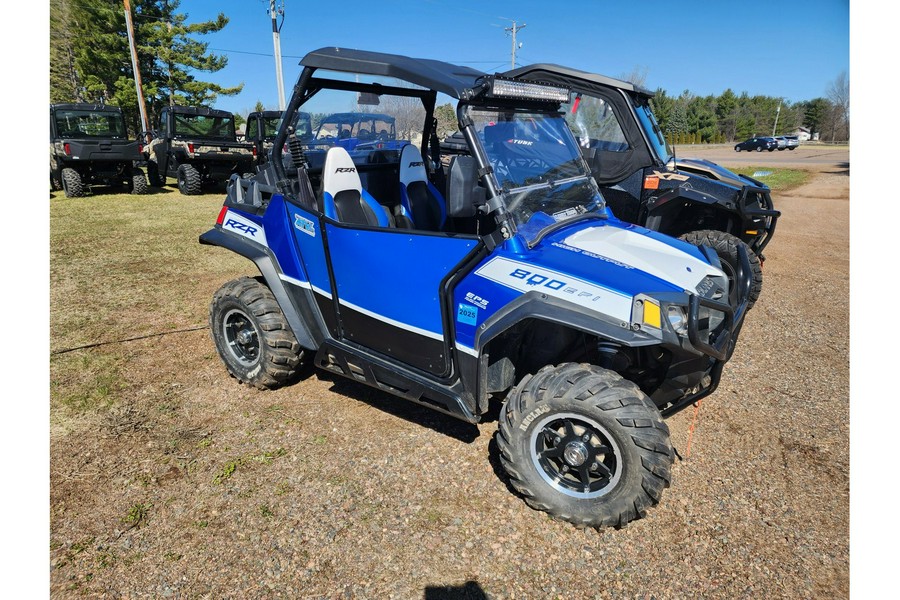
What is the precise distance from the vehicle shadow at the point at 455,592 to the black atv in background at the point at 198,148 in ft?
44.9

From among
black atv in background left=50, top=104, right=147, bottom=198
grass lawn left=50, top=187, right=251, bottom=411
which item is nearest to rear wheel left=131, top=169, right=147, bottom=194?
black atv in background left=50, top=104, right=147, bottom=198

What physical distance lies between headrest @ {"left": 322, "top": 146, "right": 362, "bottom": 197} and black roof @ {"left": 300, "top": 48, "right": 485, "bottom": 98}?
56 centimetres

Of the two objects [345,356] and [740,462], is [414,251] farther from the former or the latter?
[740,462]

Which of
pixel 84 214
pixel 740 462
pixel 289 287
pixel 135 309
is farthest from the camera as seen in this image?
pixel 84 214

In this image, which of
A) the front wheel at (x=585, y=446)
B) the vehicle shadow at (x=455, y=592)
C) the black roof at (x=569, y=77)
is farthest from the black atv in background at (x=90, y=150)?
the vehicle shadow at (x=455, y=592)

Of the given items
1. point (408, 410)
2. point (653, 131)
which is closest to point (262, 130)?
point (653, 131)

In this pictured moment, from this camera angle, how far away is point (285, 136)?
11.5ft

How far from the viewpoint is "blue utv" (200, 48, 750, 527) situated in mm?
2564

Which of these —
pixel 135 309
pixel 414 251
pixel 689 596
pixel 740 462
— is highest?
pixel 414 251

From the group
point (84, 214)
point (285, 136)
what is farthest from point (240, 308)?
point (84, 214)

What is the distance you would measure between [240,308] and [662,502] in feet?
9.75

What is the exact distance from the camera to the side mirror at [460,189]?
107 inches

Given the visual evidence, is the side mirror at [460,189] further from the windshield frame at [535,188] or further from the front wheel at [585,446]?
the front wheel at [585,446]

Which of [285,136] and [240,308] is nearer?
[285,136]
